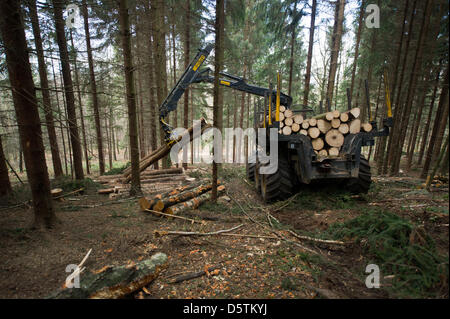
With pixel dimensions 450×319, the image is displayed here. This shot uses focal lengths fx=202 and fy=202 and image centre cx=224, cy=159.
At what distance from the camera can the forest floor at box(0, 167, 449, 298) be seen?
98.0 inches

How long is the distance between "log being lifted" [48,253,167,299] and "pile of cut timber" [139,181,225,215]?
2.23 metres

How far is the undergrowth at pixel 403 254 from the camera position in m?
2.22

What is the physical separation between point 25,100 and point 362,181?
25.0 ft

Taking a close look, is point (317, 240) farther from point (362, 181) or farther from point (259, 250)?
point (362, 181)

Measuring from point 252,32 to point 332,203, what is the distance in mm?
14001

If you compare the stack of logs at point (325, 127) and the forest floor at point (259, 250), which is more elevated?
the stack of logs at point (325, 127)

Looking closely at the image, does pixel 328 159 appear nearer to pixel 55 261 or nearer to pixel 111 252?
pixel 111 252

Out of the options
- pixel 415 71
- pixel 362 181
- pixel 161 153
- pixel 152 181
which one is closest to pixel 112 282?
pixel 152 181

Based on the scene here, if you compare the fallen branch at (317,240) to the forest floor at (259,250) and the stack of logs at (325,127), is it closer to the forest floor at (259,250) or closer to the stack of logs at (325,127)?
the forest floor at (259,250)

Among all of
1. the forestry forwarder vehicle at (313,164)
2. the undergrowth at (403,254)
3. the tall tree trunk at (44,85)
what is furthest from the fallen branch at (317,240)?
the tall tree trunk at (44,85)

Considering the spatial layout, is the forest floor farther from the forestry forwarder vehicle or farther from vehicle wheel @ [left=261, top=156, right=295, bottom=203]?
the forestry forwarder vehicle

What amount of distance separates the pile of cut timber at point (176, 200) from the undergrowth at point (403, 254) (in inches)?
142

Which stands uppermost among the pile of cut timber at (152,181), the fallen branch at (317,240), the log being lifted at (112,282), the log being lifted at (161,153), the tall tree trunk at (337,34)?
the tall tree trunk at (337,34)
